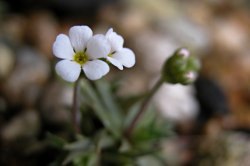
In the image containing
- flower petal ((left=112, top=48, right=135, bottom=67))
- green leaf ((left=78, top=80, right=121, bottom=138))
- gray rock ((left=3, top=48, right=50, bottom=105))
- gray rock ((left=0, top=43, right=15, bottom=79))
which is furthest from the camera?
A: gray rock ((left=0, top=43, right=15, bottom=79))

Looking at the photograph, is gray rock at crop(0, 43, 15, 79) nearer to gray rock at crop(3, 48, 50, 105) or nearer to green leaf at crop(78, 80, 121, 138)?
gray rock at crop(3, 48, 50, 105)

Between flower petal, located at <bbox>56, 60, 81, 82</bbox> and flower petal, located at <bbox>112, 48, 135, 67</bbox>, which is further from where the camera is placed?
flower petal, located at <bbox>112, 48, 135, 67</bbox>

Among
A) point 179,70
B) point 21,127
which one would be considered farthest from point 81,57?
point 21,127

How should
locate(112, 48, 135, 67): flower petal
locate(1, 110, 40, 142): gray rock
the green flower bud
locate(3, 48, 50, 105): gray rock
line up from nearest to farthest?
locate(112, 48, 135, 67): flower petal
the green flower bud
locate(1, 110, 40, 142): gray rock
locate(3, 48, 50, 105): gray rock

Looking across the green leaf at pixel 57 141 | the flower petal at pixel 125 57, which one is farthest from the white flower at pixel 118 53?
the green leaf at pixel 57 141

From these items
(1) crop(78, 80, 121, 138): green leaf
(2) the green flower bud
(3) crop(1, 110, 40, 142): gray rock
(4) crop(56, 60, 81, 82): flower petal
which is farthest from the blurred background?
(4) crop(56, 60, 81, 82): flower petal

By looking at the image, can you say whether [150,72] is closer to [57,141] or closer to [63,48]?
[57,141]

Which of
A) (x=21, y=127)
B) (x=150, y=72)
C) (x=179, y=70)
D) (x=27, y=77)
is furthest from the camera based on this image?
(x=150, y=72)
